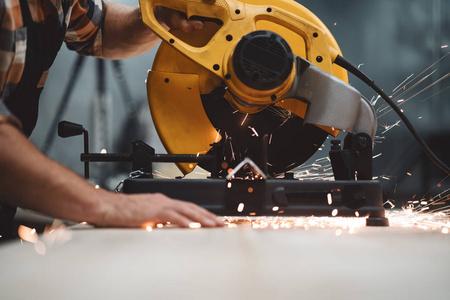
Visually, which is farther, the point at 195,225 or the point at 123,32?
the point at 123,32

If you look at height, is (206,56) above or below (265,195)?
above

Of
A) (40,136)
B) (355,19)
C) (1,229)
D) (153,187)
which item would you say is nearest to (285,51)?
(153,187)

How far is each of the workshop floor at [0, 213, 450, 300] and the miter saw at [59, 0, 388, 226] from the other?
15cm

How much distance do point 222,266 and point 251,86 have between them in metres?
0.53

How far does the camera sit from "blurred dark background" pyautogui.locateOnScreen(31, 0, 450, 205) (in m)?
2.22

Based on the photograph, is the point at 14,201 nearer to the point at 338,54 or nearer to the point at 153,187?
the point at 153,187

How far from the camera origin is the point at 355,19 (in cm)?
223

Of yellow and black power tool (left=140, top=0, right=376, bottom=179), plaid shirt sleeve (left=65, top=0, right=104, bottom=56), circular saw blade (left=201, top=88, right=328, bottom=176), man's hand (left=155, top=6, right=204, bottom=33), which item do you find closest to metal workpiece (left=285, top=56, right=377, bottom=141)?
yellow and black power tool (left=140, top=0, right=376, bottom=179)

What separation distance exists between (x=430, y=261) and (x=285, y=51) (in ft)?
1.93

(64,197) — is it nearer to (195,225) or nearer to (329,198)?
(195,225)

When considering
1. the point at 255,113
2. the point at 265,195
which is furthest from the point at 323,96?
the point at 265,195

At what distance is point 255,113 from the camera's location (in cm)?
104

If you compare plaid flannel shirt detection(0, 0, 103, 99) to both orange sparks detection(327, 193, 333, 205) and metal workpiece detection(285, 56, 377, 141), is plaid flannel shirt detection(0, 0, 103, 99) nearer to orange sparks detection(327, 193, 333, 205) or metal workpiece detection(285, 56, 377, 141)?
metal workpiece detection(285, 56, 377, 141)

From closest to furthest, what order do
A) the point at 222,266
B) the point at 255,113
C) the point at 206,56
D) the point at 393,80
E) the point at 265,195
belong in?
the point at 222,266, the point at 265,195, the point at 206,56, the point at 255,113, the point at 393,80
